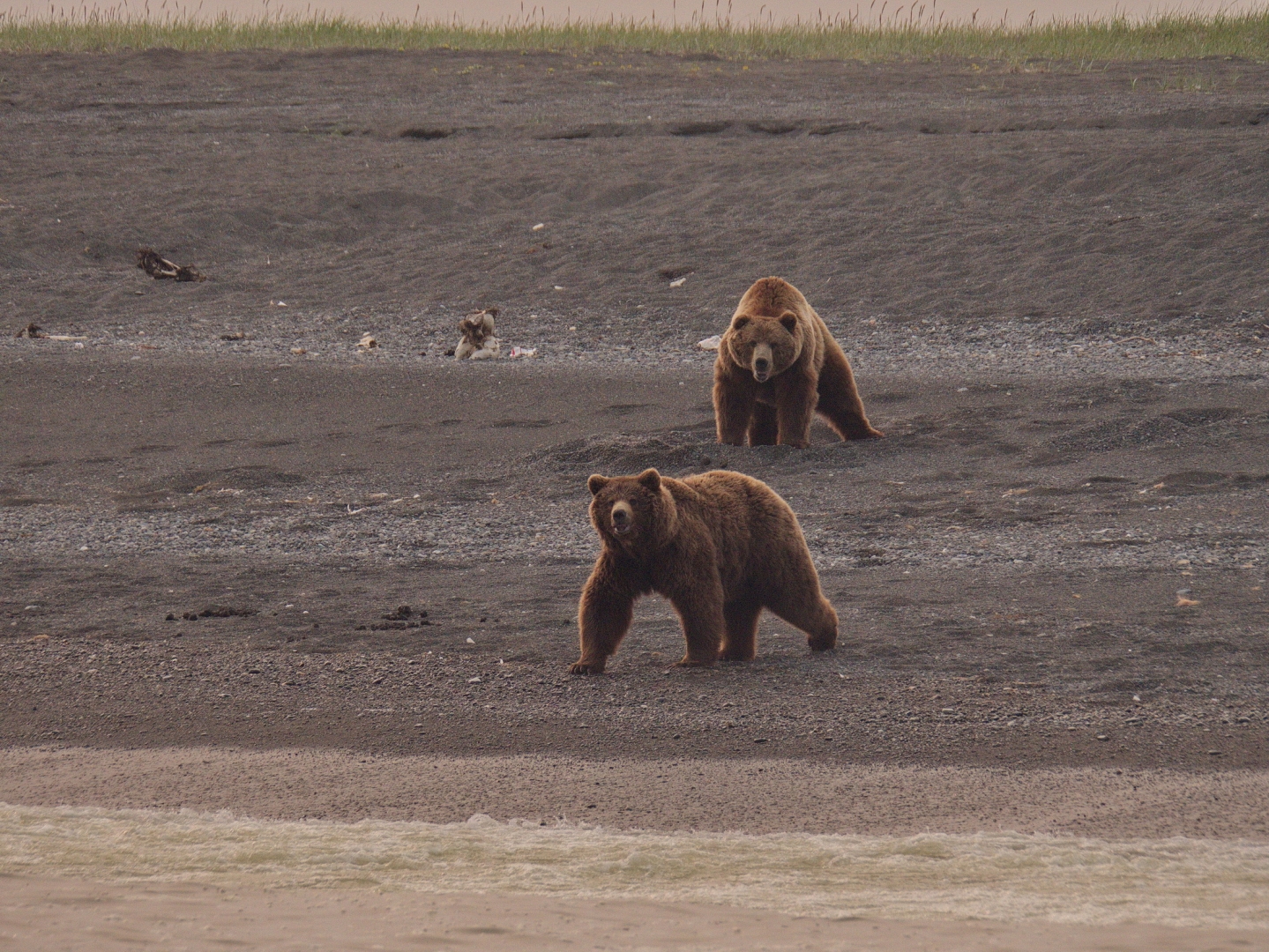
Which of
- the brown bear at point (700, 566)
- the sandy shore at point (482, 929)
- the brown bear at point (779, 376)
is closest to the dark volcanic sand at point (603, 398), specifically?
the brown bear at point (700, 566)

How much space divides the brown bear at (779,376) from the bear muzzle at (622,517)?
3.70 m

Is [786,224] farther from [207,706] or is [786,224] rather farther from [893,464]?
[207,706]

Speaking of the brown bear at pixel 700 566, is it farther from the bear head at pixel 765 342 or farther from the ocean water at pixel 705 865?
the bear head at pixel 765 342

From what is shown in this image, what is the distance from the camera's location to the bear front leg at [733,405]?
9.63 metres

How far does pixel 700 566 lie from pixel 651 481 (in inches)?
15.1

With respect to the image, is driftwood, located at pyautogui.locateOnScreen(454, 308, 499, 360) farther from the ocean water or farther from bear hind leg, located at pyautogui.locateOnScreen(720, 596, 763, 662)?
the ocean water

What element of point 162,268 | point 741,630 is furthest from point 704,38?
point 741,630

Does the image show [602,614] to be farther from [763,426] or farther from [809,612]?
[763,426]

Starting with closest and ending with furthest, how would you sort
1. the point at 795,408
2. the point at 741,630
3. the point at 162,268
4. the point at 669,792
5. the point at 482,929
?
the point at 482,929
the point at 669,792
the point at 741,630
the point at 795,408
the point at 162,268

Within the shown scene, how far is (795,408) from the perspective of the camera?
970cm

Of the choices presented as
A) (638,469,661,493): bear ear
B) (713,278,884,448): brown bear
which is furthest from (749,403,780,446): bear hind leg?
(638,469,661,493): bear ear

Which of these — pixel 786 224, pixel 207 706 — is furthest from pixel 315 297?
pixel 207 706

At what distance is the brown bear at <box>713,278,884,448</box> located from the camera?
9.20m

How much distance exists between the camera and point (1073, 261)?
15.5m
